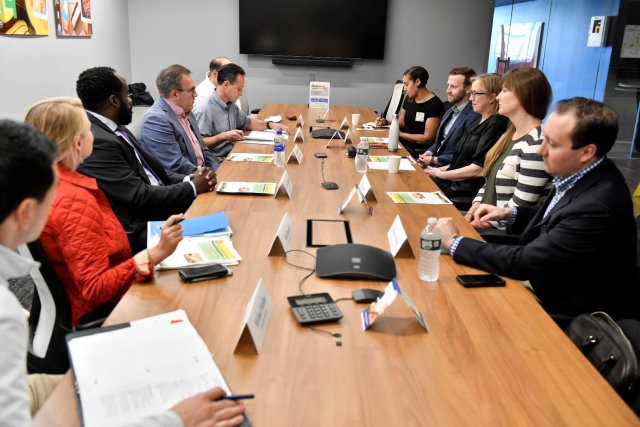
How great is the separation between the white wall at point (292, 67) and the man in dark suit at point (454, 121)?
3751 millimetres

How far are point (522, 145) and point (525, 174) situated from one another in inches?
6.9

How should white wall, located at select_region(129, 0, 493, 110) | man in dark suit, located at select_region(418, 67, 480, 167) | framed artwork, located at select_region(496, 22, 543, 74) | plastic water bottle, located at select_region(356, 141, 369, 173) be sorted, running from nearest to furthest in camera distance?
plastic water bottle, located at select_region(356, 141, 369, 173)
man in dark suit, located at select_region(418, 67, 480, 167)
framed artwork, located at select_region(496, 22, 543, 74)
white wall, located at select_region(129, 0, 493, 110)

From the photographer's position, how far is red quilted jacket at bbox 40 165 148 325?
5.53ft

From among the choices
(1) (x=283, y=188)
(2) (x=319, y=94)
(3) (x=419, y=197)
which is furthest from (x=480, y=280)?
(2) (x=319, y=94)

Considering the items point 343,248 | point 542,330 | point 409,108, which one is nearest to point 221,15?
point 409,108

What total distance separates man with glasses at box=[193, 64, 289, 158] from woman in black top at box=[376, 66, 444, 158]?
55.9 inches

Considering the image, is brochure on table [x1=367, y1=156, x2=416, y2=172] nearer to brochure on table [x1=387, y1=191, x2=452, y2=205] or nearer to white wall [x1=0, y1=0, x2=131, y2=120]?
brochure on table [x1=387, y1=191, x2=452, y2=205]

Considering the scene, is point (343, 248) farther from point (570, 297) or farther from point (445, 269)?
point (570, 297)

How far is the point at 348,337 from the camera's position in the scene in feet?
4.79

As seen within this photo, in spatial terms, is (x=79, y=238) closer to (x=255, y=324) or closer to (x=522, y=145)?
(x=255, y=324)

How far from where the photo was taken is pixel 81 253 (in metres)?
1.70

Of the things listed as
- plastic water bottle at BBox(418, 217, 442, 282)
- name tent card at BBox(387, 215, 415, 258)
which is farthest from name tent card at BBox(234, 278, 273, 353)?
name tent card at BBox(387, 215, 415, 258)

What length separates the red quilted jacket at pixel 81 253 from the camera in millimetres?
1687

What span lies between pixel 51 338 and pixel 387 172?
7.19 feet
